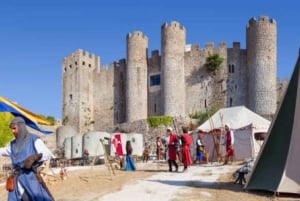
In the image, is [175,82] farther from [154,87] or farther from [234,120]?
[234,120]

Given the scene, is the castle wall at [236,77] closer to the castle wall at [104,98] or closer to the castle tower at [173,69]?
the castle tower at [173,69]

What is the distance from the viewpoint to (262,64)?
137ft

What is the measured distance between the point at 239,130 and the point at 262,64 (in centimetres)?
2055

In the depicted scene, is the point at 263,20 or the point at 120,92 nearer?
the point at 263,20

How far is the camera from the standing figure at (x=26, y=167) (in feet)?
19.2

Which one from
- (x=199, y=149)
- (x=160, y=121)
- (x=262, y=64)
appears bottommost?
(x=199, y=149)

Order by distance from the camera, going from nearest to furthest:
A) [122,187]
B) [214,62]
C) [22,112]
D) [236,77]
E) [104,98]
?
[22,112], [122,187], [236,77], [214,62], [104,98]

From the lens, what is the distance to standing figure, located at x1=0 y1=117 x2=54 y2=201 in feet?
19.2

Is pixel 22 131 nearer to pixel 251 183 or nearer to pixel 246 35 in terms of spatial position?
pixel 251 183

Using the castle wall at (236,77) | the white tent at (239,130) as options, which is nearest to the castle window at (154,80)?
the castle wall at (236,77)

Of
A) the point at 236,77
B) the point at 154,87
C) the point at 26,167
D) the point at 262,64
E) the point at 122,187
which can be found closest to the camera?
the point at 26,167

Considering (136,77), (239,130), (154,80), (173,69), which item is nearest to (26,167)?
(239,130)

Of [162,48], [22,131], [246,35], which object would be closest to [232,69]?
[246,35]

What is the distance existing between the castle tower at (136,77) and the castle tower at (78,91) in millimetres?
5902
